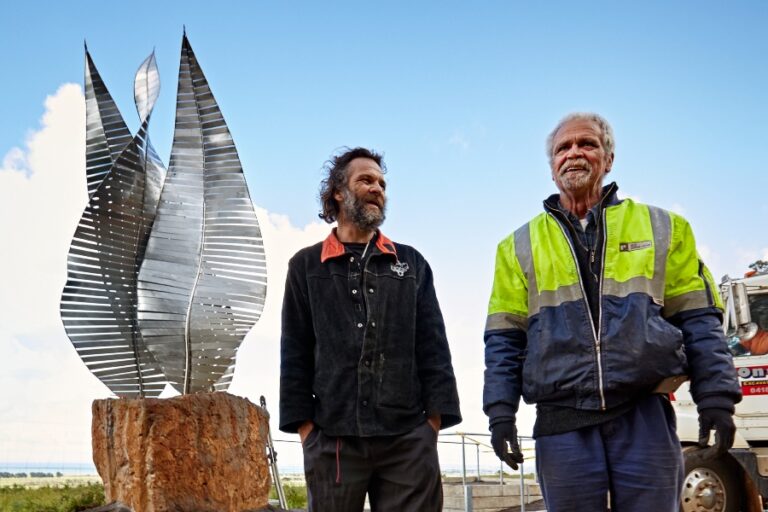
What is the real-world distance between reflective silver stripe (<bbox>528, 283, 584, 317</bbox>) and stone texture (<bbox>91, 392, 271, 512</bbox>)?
8.26 ft

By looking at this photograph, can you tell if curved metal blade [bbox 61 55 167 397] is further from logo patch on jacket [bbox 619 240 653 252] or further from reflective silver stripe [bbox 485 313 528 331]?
logo patch on jacket [bbox 619 240 653 252]

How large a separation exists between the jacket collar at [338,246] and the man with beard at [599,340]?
2.04 ft

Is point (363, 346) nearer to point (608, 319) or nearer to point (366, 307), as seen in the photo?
point (366, 307)

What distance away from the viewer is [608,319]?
2404mm

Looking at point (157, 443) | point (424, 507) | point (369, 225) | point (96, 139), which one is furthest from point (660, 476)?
point (96, 139)

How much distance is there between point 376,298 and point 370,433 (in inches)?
20.3

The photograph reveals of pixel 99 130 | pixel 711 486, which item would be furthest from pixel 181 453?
pixel 711 486

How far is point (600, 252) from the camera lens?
2523mm

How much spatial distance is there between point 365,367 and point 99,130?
3199 millimetres

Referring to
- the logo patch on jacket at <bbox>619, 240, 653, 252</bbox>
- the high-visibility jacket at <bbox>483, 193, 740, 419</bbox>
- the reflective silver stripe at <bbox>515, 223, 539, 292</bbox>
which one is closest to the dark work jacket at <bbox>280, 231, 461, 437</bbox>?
the high-visibility jacket at <bbox>483, 193, 740, 419</bbox>

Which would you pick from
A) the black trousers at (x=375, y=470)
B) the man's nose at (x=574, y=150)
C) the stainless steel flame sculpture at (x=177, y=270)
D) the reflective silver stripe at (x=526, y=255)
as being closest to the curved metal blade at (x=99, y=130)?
the stainless steel flame sculpture at (x=177, y=270)

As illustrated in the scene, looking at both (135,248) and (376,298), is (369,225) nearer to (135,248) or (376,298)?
(376,298)

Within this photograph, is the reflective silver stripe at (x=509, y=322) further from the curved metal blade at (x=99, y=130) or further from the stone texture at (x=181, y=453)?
the curved metal blade at (x=99, y=130)

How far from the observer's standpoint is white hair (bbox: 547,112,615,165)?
2670mm
